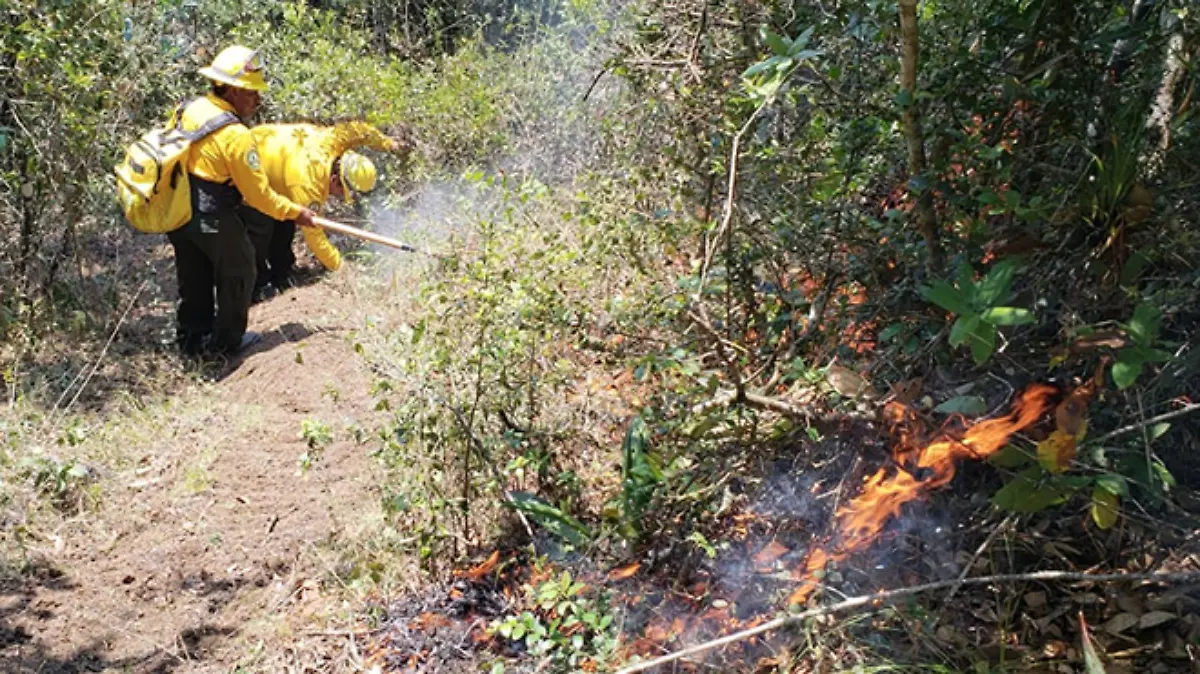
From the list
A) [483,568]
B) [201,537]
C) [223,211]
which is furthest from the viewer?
[223,211]

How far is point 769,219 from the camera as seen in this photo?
3561mm

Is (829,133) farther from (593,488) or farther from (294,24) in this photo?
(294,24)

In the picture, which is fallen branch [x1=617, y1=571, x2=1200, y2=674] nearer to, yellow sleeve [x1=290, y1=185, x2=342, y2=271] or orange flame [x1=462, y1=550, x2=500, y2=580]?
orange flame [x1=462, y1=550, x2=500, y2=580]

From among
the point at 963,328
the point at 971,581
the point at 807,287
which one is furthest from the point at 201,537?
the point at 963,328

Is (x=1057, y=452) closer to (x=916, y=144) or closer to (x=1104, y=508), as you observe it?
(x=1104, y=508)

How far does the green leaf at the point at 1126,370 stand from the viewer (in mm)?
2171

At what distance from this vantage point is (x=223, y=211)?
5.95m

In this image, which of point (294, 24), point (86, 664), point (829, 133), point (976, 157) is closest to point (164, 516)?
point (86, 664)

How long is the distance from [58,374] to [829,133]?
4.44 m

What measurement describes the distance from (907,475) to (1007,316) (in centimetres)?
82

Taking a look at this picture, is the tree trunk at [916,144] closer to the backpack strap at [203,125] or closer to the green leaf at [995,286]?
the green leaf at [995,286]

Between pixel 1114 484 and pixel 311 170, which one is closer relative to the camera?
pixel 1114 484

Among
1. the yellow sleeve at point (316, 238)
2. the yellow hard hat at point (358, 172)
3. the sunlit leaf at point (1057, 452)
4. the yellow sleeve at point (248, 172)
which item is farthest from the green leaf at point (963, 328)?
the yellow hard hat at point (358, 172)

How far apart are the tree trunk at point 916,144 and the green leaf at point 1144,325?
728 mm
